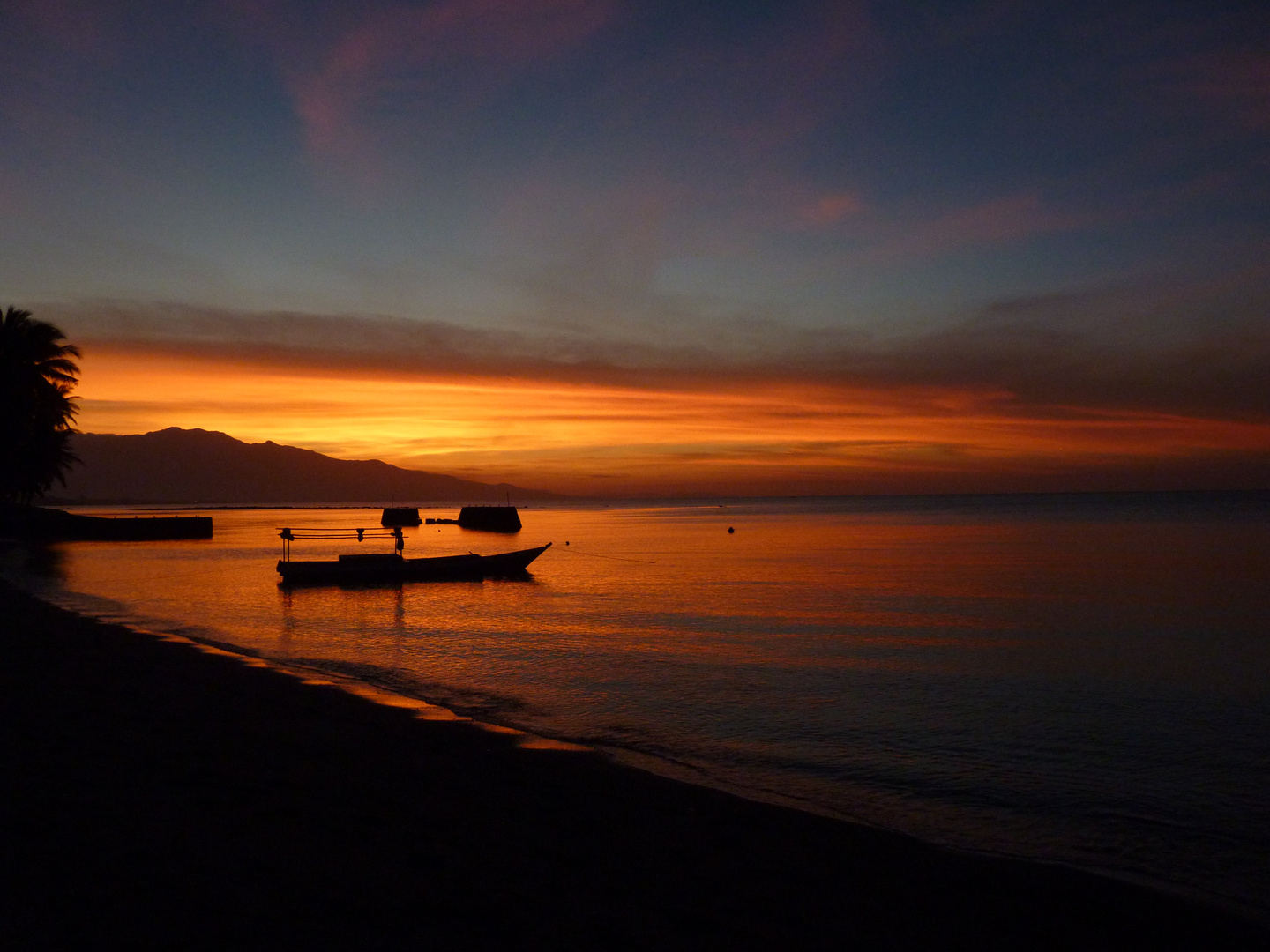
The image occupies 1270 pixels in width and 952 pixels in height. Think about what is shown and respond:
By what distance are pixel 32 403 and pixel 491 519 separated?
70644 millimetres

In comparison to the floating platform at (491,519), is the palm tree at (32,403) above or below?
above

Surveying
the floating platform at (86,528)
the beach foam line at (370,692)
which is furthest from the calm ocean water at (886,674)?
the floating platform at (86,528)

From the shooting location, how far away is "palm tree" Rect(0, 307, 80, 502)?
52812mm

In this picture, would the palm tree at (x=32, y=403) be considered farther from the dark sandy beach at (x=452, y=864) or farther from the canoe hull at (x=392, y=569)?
the dark sandy beach at (x=452, y=864)

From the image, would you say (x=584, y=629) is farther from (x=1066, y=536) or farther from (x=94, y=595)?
(x=1066, y=536)

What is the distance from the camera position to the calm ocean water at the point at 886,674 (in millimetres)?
10492

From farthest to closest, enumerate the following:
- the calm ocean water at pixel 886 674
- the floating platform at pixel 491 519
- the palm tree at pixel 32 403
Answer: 1. the floating platform at pixel 491 519
2. the palm tree at pixel 32 403
3. the calm ocean water at pixel 886 674

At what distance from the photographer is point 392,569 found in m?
41.7

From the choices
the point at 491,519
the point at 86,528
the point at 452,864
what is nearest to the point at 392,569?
the point at 452,864

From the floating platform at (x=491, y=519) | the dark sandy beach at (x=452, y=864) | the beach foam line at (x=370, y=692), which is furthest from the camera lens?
the floating platform at (x=491, y=519)

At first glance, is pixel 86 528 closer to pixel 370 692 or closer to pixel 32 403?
pixel 32 403

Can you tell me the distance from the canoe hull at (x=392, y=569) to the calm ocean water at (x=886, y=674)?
991 mm

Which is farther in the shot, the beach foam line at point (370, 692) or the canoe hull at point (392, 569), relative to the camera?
Answer: the canoe hull at point (392, 569)

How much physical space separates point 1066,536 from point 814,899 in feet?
262
